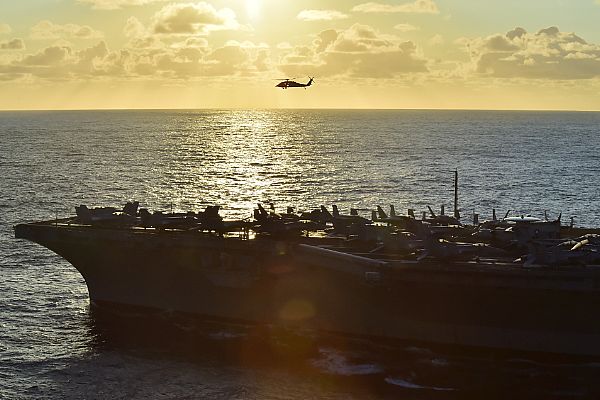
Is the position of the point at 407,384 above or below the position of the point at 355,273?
below

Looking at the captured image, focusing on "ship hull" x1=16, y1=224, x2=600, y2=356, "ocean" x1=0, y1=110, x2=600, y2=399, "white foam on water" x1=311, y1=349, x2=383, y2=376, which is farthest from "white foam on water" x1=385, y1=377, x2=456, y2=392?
"ship hull" x1=16, y1=224, x2=600, y2=356

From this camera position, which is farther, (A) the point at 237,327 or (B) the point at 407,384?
(A) the point at 237,327

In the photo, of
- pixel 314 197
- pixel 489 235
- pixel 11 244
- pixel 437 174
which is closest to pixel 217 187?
pixel 314 197

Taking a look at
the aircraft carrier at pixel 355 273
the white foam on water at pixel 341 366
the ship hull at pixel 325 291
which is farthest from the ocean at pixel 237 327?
the aircraft carrier at pixel 355 273

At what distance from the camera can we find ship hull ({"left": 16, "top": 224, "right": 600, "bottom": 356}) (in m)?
31.1

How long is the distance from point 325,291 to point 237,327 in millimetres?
4791

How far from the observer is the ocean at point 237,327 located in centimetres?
2962

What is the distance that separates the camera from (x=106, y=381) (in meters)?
30.2

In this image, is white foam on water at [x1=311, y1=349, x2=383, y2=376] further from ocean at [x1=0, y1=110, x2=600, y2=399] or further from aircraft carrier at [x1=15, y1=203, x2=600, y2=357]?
aircraft carrier at [x1=15, y1=203, x2=600, y2=357]

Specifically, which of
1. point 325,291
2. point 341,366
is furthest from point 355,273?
point 341,366

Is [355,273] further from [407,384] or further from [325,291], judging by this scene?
[407,384]

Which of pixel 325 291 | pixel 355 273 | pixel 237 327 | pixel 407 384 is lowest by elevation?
pixel 407 384

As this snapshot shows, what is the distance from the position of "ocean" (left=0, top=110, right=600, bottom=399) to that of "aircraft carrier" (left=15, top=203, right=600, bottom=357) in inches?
47.0

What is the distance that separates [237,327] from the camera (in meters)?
36.7
